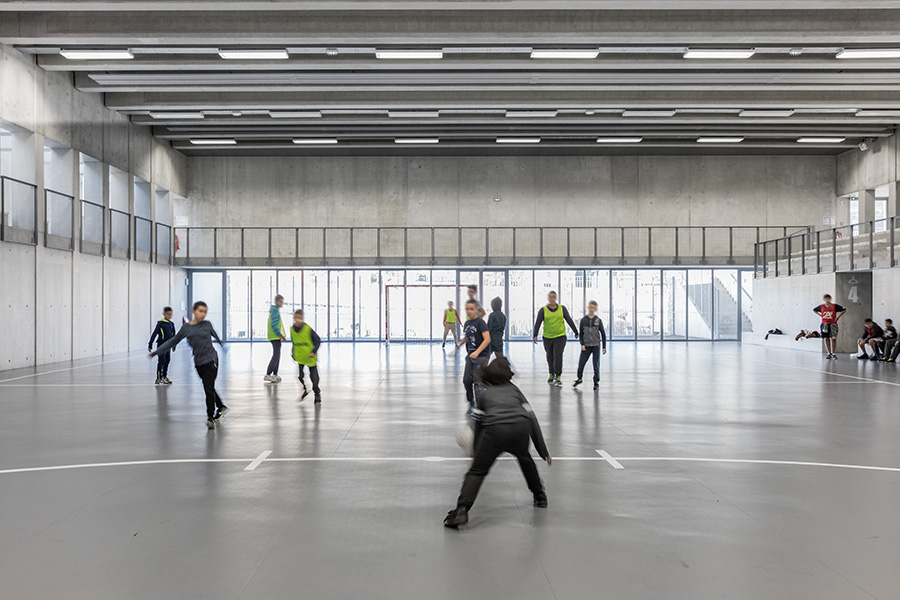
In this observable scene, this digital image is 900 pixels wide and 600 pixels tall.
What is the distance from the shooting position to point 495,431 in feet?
18.5

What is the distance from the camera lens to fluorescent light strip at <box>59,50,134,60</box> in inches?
774

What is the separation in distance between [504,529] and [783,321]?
27528mm

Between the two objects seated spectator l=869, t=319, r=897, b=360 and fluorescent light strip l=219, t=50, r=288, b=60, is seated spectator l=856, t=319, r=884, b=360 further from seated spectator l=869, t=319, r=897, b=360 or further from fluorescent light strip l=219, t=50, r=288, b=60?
fluorescent light strip l=219, t=50, r=288, b=60

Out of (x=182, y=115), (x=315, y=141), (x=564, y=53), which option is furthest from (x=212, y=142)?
(x=564, y=53)

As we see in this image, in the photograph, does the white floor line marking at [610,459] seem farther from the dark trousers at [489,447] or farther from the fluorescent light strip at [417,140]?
the fluorescent light strip at [417,140]

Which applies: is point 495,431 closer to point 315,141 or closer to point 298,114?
point 298,114

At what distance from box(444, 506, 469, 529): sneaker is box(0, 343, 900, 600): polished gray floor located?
5.6 inches

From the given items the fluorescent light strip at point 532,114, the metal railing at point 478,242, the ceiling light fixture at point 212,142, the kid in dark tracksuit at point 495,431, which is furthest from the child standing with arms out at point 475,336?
the ceiling light fixture at point 212,142

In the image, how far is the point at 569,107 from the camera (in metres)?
25.3

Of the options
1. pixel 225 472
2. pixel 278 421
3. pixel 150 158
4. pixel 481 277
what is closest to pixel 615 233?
pixel 481 277

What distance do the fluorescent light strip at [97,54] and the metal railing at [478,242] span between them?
49.4 ft

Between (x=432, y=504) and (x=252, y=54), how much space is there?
54.7 feet

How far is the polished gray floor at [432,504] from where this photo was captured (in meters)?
4.51

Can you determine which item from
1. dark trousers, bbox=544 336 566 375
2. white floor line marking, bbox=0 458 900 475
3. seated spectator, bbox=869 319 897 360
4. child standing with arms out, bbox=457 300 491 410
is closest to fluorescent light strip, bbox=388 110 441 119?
dark trousers, bbox=544 336 566 375
